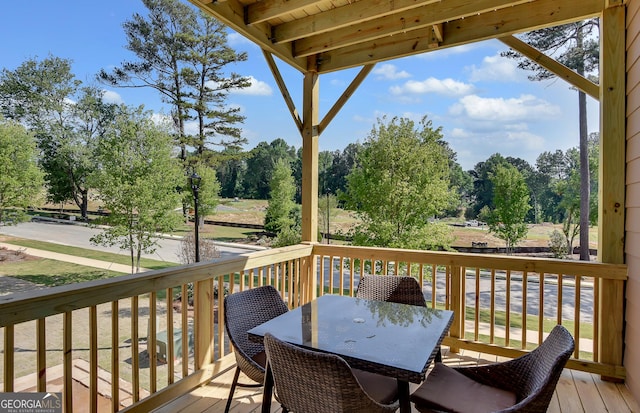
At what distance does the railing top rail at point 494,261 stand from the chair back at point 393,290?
0.66 metres

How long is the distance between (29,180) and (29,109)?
1036mm

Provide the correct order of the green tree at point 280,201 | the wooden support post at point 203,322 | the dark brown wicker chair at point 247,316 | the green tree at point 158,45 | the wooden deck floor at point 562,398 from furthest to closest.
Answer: the green tree at point 158,45 < the green tree at point 280,201 < the wooden support post at point 203,322 < the wooden deck floor at point 562,398 < the dark brown wicker chair at point 247,316

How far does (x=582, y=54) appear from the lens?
4574mm

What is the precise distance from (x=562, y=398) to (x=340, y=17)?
11.1 feet

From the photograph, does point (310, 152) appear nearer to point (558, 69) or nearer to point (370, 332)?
point (558, 69)

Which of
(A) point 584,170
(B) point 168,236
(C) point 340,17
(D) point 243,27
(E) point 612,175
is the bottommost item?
(B) point 168,236

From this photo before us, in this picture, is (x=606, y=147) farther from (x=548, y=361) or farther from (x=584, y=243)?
(x=584, y=243)

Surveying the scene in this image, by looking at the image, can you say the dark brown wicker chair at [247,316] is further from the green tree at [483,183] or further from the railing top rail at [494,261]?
the green tree at [483,183]

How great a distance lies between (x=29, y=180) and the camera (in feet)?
15.3

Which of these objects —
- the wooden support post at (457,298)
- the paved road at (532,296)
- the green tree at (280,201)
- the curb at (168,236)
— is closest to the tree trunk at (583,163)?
the paved road at (532,296)

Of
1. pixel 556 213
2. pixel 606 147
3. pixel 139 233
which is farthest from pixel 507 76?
pixel 139 233

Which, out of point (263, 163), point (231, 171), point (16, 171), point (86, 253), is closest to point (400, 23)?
point (263, 163)

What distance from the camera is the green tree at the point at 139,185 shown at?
25.8ft

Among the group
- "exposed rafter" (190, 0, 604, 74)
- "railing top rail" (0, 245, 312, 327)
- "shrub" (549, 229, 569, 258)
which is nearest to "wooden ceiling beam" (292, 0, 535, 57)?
"exposed rafter" (190, 0, 604, 74)
